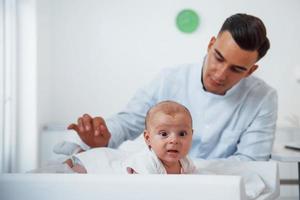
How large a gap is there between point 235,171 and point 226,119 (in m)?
0.28

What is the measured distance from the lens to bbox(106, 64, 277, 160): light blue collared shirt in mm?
1444

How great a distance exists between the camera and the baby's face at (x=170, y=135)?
1.02 m

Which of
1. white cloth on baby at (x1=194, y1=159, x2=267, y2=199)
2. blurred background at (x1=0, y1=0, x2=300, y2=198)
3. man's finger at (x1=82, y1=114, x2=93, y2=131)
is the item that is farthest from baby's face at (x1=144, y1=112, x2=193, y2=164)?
blurred background at (x1=0, y1=0, x2=300, y2=198)

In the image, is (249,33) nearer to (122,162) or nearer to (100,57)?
(122,162)

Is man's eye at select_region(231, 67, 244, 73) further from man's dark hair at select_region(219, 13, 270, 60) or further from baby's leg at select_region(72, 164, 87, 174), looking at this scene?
baby's leg at select_region(72, 164, 87, 174)

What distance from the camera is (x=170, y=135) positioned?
1022 millimetres

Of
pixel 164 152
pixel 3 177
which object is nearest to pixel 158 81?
pixel 164 152

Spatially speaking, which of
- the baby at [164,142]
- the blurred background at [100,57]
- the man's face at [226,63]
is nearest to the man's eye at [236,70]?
the man's face at [226,63]

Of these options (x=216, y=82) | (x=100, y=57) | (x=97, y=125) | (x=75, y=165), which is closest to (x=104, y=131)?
(x=97, y=125)

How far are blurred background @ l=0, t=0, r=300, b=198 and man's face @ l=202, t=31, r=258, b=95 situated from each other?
0.75 meters

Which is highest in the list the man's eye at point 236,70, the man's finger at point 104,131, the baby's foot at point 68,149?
the man's eye at point 236,70

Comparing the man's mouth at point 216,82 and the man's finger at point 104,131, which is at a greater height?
the man's mouth at point 216,82

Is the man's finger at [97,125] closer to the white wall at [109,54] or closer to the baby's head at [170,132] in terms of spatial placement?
the baby's head at [170,132]

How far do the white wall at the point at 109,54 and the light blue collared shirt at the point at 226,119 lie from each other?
0.72 metres
